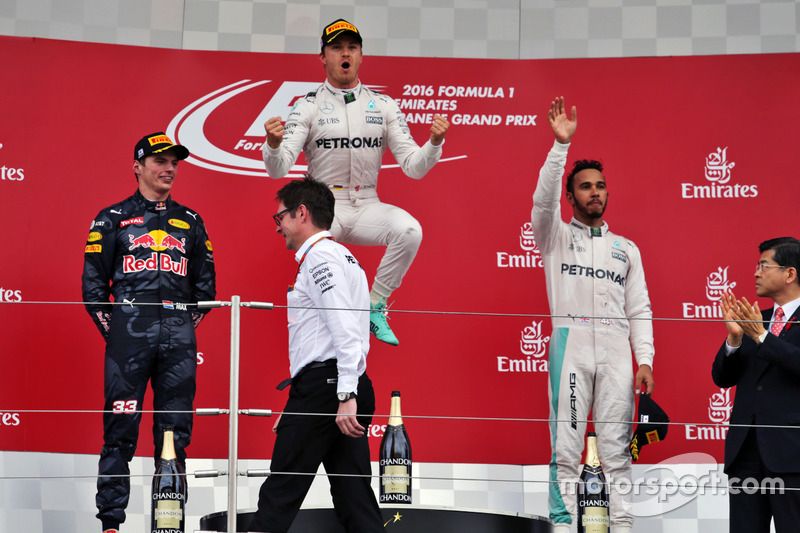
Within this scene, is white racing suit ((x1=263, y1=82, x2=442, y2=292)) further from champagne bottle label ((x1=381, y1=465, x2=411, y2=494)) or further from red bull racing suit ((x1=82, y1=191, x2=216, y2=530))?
champagne bottle label ((x1=381, y1=465, x2=411, y2=494))

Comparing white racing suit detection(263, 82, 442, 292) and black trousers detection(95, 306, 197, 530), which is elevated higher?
white racing suit detection(263, 82, 442, 292)

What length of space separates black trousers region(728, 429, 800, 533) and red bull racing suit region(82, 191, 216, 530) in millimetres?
1733

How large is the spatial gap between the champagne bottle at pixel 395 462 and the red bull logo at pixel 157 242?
35.8 inches

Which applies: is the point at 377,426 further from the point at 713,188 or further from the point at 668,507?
the point at 713,188

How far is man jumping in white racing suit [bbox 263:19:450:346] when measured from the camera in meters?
3.70

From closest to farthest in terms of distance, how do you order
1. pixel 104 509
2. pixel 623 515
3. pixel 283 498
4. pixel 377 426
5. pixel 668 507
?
pixel 283 498
pixel 104 509
pixel 623 515
pixel 668 507
pixel 377 426

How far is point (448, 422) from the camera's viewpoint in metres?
4.38

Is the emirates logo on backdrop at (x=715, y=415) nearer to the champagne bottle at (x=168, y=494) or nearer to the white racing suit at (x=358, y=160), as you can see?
the white racing suit at (x=358, y=160)

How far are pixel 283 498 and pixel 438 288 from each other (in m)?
2.13

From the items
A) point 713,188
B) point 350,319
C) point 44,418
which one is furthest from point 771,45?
point 44,418

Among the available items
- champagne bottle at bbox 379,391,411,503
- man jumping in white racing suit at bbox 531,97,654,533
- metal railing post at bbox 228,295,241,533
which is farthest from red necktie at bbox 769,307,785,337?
metal railing post at bbox 228,295,241,533

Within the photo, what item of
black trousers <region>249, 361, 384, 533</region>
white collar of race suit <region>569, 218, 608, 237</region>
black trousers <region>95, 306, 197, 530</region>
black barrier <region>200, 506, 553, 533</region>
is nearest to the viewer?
black trousers <region>249, 361, 384, 533</region>

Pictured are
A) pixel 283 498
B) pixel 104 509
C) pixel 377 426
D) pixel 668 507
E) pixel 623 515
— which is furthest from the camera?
pixel 377 426

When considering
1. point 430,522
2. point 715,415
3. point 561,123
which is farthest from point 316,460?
point 715,415
